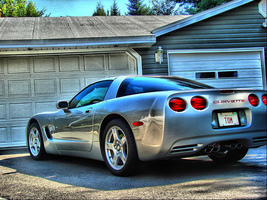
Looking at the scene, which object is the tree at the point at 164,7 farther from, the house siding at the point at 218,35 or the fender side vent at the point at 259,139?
the fender side vent at the point at 259,139

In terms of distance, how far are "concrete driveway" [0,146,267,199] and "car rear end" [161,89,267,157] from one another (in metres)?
0.36

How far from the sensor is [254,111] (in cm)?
389

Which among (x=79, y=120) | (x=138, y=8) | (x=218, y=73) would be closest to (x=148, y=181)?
(x=79, y=120)

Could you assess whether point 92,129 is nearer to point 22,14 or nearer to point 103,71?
point 103,71

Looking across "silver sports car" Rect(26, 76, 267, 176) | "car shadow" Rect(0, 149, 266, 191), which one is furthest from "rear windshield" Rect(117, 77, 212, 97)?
"car shadow" Rect(0, 149, 266, 191)

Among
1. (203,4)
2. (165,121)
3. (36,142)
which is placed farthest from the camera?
(203,4)

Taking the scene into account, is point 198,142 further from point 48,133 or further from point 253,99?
point 48,133

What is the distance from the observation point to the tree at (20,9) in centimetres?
3422

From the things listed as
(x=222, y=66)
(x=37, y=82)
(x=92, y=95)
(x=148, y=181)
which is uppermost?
(x=222, y=66)

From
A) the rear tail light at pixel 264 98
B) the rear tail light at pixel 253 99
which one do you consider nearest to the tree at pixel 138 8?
the rear tail light at pixel 264 98

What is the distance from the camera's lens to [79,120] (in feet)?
15.7

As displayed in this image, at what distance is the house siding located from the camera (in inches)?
380

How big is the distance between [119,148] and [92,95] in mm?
1183

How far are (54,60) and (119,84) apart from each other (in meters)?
5.31
